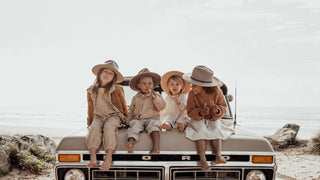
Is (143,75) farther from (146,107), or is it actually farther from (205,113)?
(205,113)

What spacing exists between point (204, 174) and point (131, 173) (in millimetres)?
737

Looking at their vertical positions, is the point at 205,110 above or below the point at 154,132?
above

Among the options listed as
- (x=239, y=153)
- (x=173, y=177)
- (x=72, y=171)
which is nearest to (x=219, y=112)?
(x=239, y=153)

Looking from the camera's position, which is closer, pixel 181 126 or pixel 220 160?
pixel 220 160

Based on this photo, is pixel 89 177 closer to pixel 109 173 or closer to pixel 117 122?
pixel 109 173

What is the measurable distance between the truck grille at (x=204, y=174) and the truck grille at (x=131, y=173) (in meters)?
0.17

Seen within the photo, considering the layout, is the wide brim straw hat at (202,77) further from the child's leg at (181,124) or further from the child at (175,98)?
the child's leg at (181,124)

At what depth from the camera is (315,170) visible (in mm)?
6758

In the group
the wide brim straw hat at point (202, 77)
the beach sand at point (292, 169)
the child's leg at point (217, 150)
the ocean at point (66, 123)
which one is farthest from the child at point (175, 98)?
the ocean at point (66, 123)

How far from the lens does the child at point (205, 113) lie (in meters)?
2.89

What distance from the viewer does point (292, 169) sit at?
6902 mm

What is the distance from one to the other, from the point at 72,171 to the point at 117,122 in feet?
2.25

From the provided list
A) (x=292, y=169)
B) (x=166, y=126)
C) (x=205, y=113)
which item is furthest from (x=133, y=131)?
(x=292, y=169)

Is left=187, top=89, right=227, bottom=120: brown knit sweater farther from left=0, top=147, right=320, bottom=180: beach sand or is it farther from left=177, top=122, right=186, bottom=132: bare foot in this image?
left=0, top=147, right=320, bottom=180: beach sand
